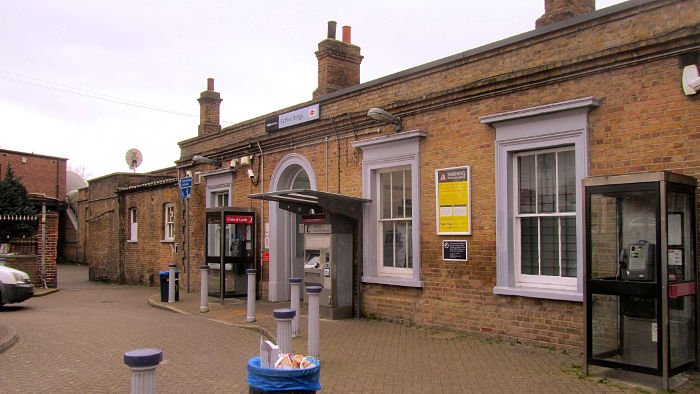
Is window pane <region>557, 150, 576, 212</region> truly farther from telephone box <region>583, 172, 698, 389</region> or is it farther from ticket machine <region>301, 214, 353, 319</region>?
ticket machine <region>301, 214, 353, 319</region>

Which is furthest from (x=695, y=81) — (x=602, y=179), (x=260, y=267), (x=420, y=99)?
(x=260, y=267)

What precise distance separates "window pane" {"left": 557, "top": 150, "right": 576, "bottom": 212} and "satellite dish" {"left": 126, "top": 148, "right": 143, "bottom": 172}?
23.4m

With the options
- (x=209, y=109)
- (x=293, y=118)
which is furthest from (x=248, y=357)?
(x=209, y=109)

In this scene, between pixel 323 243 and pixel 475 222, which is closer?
pixel 475 222

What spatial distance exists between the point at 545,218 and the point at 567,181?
0.68 m

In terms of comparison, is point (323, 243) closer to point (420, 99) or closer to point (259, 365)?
point (420, 99)

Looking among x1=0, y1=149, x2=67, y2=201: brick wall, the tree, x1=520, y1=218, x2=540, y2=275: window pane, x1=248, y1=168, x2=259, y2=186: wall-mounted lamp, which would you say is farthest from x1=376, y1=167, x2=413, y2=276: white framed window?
x1=0, y1=149, x2=67, y2=201: brick wall

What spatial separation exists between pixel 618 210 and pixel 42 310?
43.9 feet

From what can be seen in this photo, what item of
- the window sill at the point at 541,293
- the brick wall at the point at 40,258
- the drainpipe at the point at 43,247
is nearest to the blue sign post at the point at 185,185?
the brick wall at the point at 40,258

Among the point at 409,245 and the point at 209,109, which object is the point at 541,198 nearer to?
the point at 409,245

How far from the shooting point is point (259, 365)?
4.07m

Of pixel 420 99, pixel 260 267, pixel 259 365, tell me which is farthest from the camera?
pixel 260 267

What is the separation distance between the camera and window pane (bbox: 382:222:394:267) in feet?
37.2

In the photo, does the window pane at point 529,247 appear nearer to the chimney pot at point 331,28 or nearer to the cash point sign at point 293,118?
the cash point sign at point 293,118
